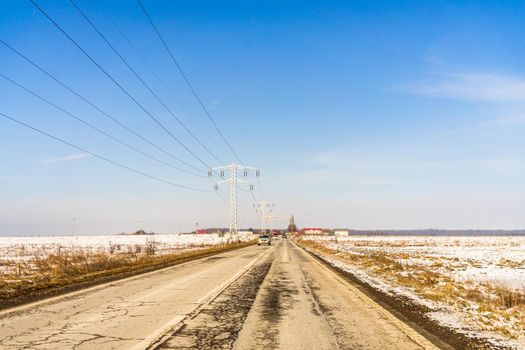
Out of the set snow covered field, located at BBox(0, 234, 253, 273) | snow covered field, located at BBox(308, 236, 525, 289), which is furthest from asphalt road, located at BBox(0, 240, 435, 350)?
snow covered field, located at BBox(0, 234, 253, 273)

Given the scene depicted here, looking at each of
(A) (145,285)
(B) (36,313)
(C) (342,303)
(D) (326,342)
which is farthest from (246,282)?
(D) (326,342)

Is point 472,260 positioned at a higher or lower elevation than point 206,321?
lower

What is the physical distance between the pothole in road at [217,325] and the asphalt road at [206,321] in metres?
0.01

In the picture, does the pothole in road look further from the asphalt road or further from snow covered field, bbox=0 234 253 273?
snow covered field, bbox=0 234 253 273

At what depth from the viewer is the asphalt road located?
5.89 meters

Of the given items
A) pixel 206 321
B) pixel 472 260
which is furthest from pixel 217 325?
pixel 472 260

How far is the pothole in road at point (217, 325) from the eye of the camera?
5758mm

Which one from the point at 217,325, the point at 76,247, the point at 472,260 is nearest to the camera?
the point at 217,325

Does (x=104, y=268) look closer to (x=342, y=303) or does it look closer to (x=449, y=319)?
(x=342, y=303)

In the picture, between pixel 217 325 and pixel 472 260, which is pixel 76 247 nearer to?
pixel 472 260

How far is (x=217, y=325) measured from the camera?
23.0 ft

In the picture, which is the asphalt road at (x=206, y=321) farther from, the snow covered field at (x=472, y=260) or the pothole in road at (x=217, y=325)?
the snow covered field at (x=472, y=260)

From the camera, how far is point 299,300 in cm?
1012

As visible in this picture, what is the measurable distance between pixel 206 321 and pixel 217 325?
39cm
